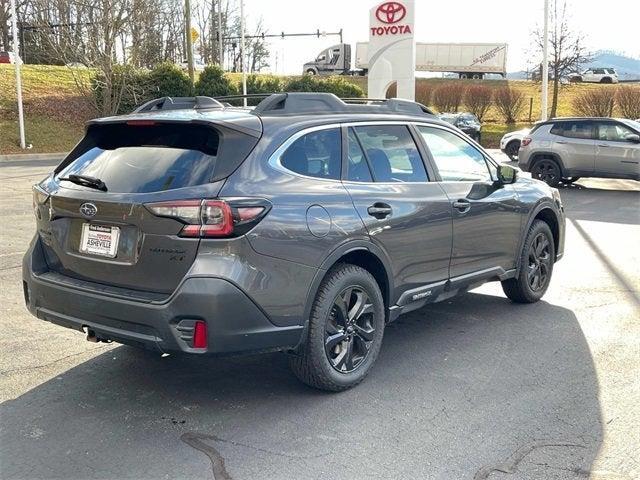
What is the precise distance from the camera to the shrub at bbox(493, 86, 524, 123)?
38.8 metres

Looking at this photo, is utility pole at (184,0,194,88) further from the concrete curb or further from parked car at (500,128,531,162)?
parked car at (500,128,531,162)

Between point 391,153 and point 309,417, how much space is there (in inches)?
75.3

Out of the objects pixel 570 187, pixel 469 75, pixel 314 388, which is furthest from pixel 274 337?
pixel 469 75

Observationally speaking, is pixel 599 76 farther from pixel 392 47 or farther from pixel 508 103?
pixel 392 47

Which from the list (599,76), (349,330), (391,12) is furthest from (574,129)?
(599,76)

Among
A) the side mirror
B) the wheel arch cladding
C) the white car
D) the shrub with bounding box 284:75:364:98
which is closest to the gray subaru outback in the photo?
the side mirror

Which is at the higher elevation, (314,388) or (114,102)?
(114,102)

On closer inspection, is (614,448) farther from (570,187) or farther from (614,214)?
(570,187)

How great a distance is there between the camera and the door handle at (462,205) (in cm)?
498

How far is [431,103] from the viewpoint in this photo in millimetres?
42500

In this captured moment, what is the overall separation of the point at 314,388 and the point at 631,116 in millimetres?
34978

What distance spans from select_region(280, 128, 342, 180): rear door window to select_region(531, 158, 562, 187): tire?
13.0 m

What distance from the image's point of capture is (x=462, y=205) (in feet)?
16.5

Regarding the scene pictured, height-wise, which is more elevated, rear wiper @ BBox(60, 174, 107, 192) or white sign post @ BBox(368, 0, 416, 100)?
white sign post @ BBox(368, 0, 416, 100)
